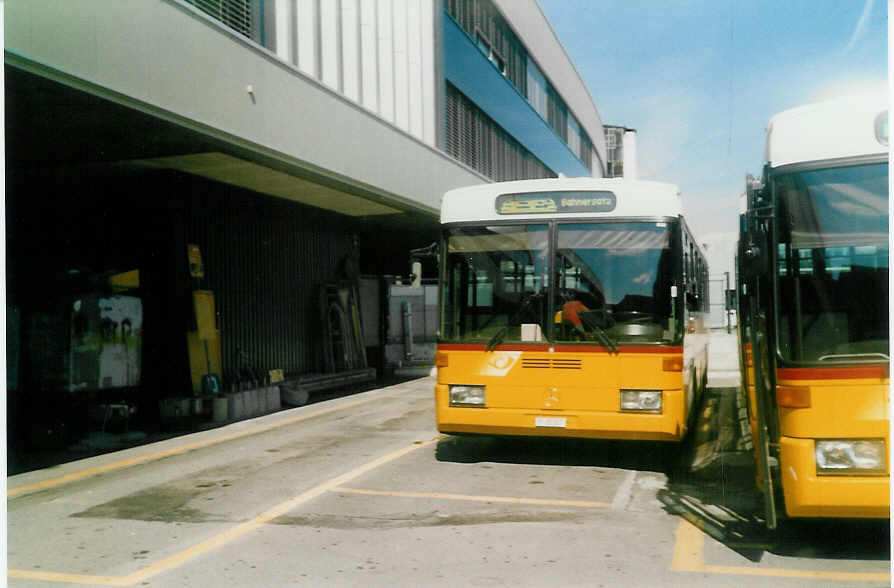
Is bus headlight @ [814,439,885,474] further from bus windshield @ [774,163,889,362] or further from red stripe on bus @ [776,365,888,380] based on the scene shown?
bus windshield @ [774,163,889,362]

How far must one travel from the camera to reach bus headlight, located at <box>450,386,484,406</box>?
8.03 m

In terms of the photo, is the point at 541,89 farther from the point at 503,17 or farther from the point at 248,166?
the point at 248,166

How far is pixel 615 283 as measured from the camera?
7770 mm

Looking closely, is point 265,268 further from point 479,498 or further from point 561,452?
point 479,498

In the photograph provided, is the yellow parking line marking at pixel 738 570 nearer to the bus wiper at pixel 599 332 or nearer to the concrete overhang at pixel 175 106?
the bus wiper at pixel 599 332

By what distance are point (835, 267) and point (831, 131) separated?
33.7 inches

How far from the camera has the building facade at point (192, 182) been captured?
29.3ft

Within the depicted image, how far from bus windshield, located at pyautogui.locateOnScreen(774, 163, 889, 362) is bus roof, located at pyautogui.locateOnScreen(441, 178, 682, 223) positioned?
113 inches

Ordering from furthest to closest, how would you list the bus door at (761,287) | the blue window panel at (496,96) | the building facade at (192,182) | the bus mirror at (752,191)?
the blue window panel at (496,96) < the building facade at (192,182) < the bus mirror at (752,191) < the bus door at (761,287)

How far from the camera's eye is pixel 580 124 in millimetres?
45438

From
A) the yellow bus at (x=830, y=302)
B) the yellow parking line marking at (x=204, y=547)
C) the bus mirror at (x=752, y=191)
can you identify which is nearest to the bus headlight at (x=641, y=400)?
the yellow bus at (x=830, y=302)

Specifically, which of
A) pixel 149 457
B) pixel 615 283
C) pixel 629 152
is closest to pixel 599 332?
pixel 615 283

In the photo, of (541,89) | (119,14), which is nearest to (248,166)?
(119,14)

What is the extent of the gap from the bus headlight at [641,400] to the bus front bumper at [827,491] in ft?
8.48
